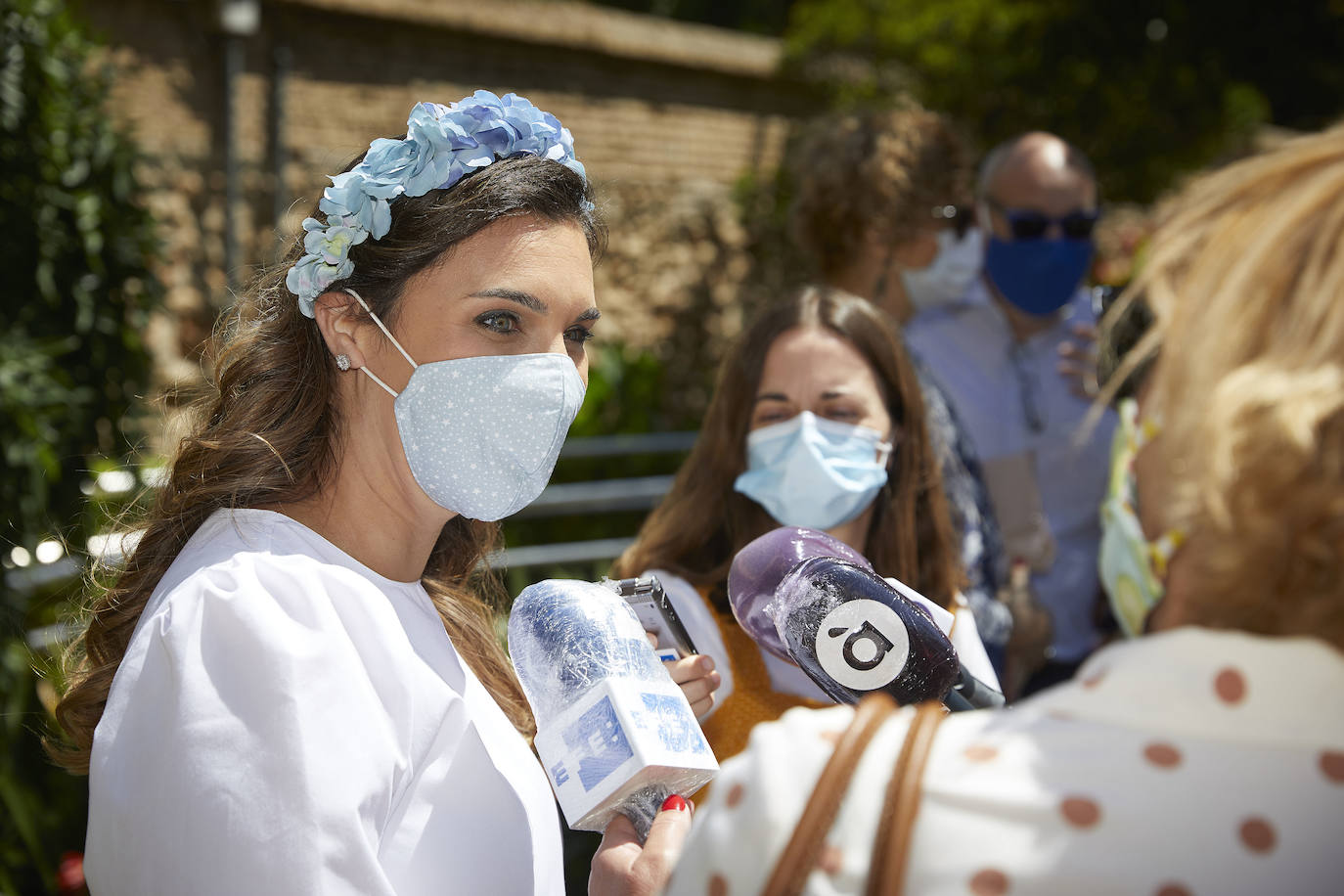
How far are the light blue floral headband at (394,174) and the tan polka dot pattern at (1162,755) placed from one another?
1.37 m

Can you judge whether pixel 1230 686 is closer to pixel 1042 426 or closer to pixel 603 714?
pixel 603 714

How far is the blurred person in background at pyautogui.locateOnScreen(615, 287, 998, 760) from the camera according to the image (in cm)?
237

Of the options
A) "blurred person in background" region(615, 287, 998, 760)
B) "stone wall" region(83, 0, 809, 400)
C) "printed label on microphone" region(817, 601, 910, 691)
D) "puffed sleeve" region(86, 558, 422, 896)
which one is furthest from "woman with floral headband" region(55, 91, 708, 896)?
"stone wall" region(83, 0, 809, 400)

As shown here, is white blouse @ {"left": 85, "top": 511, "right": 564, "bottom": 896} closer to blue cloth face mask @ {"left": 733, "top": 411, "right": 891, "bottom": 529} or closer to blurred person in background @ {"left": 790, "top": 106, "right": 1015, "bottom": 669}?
blue cloth face mask @ {"left": 733, "top": 411, "right": 891, "bottom": 529}

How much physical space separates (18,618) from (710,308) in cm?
747

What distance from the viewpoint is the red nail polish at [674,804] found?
4.63 feet

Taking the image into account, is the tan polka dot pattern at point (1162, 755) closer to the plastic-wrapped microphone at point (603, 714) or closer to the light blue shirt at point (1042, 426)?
the plastic-wrapped microphone at point (603, 714)

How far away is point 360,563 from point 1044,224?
115 inches

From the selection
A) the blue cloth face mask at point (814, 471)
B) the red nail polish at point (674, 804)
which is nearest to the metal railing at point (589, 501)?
the blue cloth face mask at point (814, 471)

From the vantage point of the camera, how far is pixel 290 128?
7840 millimetres

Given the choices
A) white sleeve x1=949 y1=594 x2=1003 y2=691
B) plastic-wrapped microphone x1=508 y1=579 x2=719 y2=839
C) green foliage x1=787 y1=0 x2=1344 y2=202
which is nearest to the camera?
plastic-wrapped microphone x1=508 y1=579 x2=719 y2=839

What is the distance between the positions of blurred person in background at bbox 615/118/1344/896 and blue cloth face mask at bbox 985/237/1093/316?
2933mm

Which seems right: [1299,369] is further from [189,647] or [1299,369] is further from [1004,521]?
[1004,521]

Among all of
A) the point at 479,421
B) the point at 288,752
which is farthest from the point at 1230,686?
the point at 479,421
